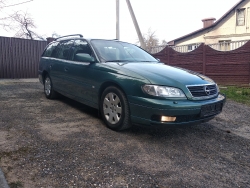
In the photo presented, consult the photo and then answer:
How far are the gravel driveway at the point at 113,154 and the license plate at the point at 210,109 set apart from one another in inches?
18.4

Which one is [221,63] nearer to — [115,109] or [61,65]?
[61,65]

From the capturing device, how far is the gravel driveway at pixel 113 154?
7.73 ft

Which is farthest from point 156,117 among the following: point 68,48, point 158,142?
point 68,48

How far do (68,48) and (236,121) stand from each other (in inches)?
158

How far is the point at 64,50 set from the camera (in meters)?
5.34

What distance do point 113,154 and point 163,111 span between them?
0.86 metres

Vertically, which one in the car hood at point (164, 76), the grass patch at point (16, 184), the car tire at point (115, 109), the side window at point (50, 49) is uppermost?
the side window at point (50, 49)

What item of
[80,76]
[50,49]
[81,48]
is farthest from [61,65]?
[50,49]

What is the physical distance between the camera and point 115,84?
144 inches

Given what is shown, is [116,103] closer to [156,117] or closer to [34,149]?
[156,117]

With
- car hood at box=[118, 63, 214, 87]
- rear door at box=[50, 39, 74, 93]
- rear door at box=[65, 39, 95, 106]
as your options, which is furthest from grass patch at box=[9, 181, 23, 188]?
rear door at box=[50, 39, 74, 93]

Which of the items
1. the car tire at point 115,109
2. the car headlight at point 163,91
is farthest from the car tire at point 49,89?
the car headlight at point 163,91

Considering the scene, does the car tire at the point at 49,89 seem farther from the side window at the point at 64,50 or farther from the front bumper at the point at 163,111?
the front bumper at the point at 163,111

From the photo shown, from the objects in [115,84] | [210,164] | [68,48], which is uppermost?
[68,48]
